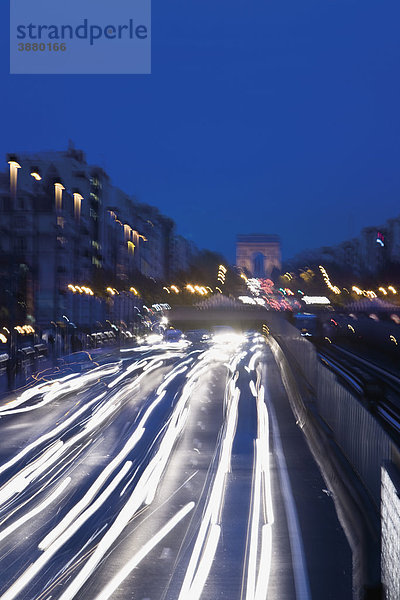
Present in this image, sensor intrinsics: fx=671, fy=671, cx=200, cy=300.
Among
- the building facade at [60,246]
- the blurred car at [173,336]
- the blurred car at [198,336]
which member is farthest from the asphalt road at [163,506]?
the blurred car at [198,336]

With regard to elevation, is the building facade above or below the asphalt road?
above

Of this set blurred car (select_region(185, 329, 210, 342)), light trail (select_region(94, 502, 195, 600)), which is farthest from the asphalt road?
blurred car (select_region(185, 329, 210, 342))

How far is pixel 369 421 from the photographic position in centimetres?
1064

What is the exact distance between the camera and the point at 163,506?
436 inches

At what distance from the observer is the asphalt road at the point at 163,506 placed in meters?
8.05

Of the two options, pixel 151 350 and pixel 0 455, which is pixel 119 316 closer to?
pixel 151 350

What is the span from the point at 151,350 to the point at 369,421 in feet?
129

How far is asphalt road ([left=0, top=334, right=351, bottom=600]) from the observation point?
8.05m

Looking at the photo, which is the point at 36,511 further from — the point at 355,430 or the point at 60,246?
the point at 60,246

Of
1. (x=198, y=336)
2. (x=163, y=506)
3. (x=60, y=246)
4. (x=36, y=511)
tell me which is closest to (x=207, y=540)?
(x=163, y=506)

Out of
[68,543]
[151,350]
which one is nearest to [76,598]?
[68,543]

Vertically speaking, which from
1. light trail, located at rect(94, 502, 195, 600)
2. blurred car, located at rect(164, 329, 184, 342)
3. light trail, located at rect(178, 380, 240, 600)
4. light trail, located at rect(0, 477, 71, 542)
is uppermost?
blurred car, located at rect(164, 329, 184, 342)

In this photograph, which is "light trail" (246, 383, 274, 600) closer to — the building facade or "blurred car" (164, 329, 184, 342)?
the building facade

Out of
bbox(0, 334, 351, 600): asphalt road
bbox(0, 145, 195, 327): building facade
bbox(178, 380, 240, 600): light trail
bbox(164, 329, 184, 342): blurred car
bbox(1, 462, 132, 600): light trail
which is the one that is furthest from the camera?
bbox(0, 145, 195, 327): building facade
